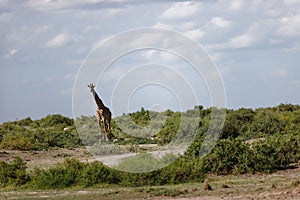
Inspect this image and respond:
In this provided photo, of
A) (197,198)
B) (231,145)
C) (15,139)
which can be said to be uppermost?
(15,139)

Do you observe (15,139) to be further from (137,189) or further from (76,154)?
(137,189)

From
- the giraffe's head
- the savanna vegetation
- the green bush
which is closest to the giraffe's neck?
the giraffe's head

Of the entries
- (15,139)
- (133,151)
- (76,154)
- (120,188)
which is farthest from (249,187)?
(15,139)

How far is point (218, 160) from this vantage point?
76.2ft

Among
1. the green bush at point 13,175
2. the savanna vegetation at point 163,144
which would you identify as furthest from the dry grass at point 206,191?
the green bush at point 13,175

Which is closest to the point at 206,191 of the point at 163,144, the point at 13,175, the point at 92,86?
the point at 13,175

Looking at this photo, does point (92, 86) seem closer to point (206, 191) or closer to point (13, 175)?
point (13, 175)

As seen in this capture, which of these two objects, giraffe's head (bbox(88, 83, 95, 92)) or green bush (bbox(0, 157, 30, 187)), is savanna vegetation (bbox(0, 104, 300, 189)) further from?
giraffe's head (bbox(88, 83, 95, 92))

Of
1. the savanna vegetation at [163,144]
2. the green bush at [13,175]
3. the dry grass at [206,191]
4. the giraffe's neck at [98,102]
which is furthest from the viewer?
the giraffe's neck at [98,102]

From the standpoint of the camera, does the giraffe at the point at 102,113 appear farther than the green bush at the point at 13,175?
Yes

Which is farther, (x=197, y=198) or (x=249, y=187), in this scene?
(x=249, y=187)

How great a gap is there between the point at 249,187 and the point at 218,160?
14.3ft

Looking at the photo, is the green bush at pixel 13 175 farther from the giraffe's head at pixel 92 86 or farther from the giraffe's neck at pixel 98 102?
the giraffe's neck at pixel 98 102

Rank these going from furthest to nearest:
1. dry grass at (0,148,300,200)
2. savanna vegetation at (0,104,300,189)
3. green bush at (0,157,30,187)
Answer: green bush at (0,157,30,187) → savanna vegetation at (0,104,300,189) → dry grass at (0,148,300,200)
